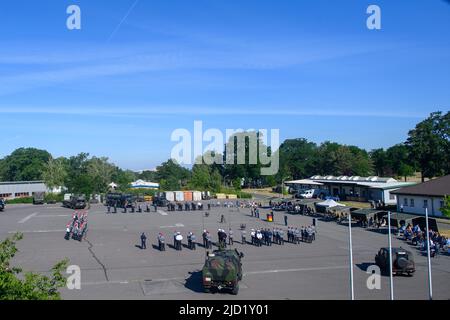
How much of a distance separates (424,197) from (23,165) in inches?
4350

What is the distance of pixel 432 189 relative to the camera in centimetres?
4322

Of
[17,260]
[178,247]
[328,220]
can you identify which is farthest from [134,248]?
[328,220]

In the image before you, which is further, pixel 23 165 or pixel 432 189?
pixel 23 165

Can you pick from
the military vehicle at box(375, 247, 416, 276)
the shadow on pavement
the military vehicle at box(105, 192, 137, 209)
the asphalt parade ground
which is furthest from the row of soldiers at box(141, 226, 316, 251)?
the military vehicle at box(105, 192, 137, 209)

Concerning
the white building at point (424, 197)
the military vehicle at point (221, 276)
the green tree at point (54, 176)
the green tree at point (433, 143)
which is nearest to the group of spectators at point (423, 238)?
the white building at point (424, 197)

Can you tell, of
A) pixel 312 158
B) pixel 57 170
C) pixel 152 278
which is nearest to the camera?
pixel 152 278

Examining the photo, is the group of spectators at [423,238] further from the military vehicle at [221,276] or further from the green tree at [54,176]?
the green tree at [54,176]

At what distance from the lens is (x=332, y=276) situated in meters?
19.4

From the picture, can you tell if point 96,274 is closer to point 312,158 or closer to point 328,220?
point 328,220

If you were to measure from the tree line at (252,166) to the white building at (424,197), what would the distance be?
25594 millimetres

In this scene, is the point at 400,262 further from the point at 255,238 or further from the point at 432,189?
the point at 432,189

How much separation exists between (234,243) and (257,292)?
12431 millimetres

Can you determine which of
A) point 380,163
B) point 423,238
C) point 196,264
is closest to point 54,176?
point 196,264

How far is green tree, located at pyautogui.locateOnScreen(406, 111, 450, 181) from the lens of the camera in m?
67.9
